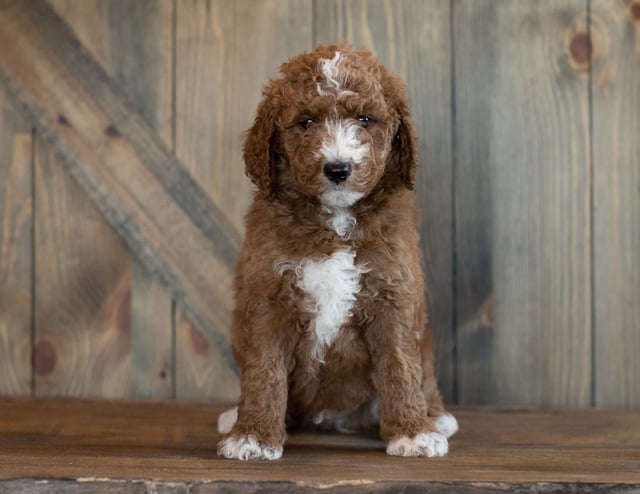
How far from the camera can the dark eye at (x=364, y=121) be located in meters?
2.32

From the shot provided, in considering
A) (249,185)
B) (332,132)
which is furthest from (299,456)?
(249,185)

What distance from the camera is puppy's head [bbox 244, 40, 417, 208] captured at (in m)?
2.25

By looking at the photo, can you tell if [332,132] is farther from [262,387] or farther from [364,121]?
[262,387]

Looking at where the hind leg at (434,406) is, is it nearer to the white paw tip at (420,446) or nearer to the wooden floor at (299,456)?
the wooden floor at (299,456)

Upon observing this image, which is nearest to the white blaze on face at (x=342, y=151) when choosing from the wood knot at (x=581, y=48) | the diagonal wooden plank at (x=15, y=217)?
the wood knot at (x=581, y=48)

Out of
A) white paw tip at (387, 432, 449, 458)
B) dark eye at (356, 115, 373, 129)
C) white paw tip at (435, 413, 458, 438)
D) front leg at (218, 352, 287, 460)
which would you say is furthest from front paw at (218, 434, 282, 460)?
dark eye at (356, 115, 373, 129)

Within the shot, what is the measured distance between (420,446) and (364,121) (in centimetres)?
91

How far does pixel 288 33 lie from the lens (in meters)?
3.17

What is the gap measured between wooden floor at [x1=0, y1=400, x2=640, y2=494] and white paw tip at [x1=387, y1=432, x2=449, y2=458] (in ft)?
0.12

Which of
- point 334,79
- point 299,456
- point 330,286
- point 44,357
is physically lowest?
point 299,456

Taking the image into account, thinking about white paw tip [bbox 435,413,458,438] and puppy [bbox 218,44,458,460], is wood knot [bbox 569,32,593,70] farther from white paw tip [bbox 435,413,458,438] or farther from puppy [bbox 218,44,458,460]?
white paw tip [bbox 435,413,458,438]

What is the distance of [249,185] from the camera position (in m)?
3.23

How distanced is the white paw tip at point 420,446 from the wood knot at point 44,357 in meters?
1.52

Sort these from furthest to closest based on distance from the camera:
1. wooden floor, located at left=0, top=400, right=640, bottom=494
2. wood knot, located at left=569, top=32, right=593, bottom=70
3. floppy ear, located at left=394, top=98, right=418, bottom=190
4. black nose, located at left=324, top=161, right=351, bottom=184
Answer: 1. wood knot, located at left=569, top=32, right=593, bottom=70
2. floppy ear, located at left=394, top=98, right=418, bottom=190
3. black nose, located at left=324, top=161, right=351, bottom=184
4. wooden floor, located at left=0, top=400, right=640, bottom=494
